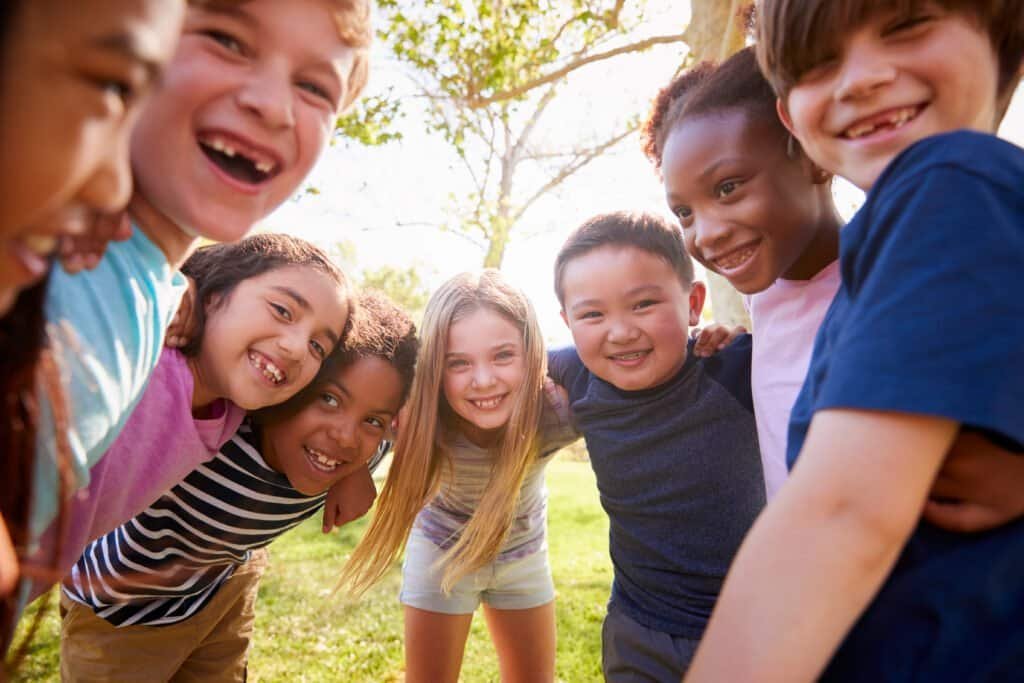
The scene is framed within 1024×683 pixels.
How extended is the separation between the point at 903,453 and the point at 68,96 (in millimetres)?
883

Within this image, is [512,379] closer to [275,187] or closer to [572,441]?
[572,441]

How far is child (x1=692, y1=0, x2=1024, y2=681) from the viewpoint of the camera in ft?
2.29

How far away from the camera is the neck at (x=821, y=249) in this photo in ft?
6.07

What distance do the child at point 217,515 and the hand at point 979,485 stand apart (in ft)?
6.92

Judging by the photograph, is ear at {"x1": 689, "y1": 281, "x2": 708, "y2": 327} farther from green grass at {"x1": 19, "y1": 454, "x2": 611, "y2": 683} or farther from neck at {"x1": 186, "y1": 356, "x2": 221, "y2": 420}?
green grass at {"x1": 19, "y1": 454, "x2": 611, "y2": 683}

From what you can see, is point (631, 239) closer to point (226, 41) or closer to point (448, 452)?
point (448, 452)

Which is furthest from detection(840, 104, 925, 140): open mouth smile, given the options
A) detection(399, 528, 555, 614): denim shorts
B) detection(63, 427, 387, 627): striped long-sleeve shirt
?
detection(399, 528, 555, 614): denim shorts

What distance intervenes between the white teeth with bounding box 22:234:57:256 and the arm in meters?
0.84

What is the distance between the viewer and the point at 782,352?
188 cm

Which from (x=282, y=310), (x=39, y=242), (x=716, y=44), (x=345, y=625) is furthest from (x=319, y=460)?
(x=716, y=44)

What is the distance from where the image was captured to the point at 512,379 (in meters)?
2.87

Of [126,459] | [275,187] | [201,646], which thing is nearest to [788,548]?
[275,187]

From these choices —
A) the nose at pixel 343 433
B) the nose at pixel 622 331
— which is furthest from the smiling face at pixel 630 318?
the nose at pixel 343 433

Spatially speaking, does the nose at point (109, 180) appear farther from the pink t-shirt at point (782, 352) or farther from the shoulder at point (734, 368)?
the shoulder at point (734, 368)
